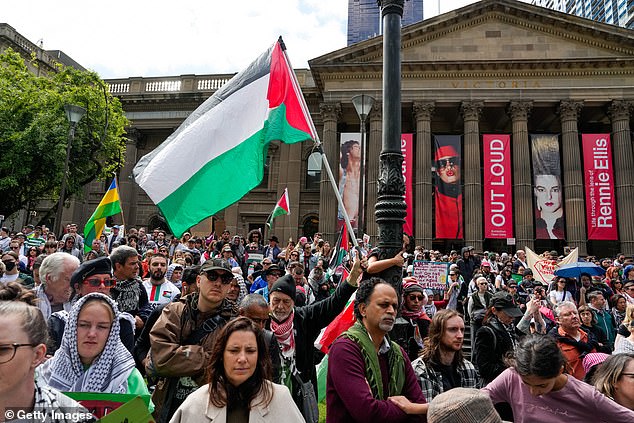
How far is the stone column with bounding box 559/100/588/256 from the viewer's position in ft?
77.7

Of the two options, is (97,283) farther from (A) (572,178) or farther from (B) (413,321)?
(A) (572,178)

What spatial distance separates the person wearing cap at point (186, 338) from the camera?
3162 millimetres

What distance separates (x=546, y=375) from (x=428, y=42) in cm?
2737

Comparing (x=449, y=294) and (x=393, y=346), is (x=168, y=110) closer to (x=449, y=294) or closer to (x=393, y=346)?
(x=449, y=294)

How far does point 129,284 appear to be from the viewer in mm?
5164

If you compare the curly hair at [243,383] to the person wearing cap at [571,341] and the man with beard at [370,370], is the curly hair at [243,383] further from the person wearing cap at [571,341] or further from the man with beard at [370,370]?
the person wearing cap at [571,341]

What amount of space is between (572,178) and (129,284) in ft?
83.2

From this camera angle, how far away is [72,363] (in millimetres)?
2725

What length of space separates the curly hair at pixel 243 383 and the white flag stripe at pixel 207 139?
2.37 metres

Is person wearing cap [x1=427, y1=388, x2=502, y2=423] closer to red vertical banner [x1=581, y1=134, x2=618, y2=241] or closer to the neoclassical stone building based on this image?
the neoclassical stone building

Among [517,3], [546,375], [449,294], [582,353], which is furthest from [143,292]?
[517,3]

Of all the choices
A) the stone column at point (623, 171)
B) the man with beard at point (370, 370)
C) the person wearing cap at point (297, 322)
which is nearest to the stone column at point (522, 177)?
the stone column at point (623, 171)

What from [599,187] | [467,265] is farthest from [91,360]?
[599,187]

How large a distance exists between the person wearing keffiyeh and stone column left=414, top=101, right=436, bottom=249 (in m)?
22.6
